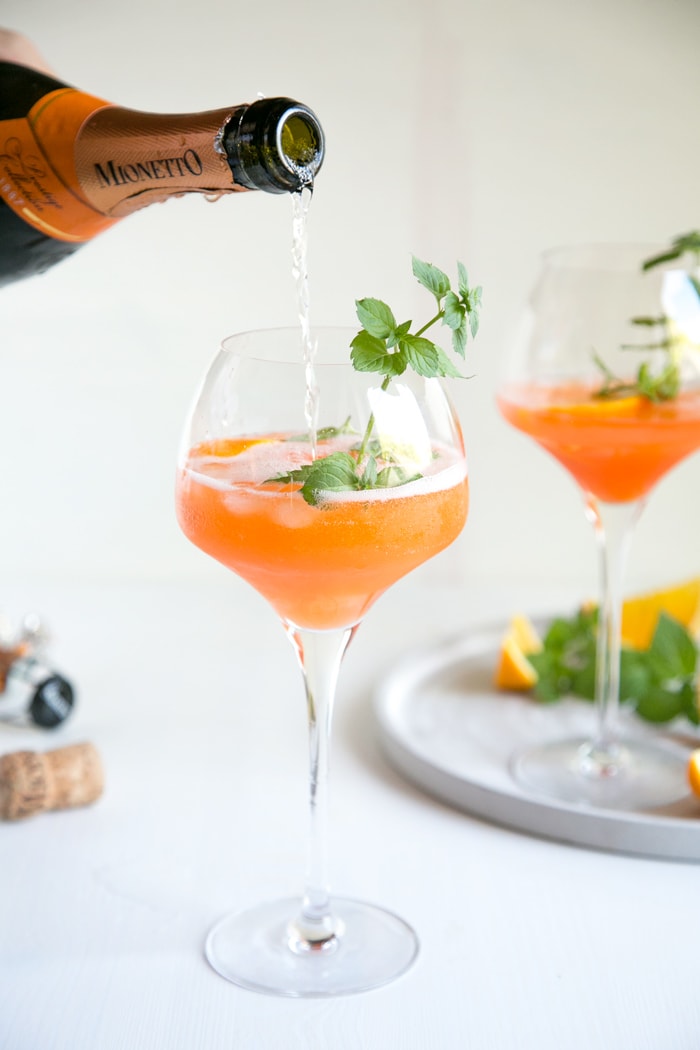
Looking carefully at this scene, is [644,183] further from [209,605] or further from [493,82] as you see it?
[209,605]

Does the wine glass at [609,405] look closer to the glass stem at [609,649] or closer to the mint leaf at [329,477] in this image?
the glass stem at [609,649]

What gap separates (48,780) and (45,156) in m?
0.60

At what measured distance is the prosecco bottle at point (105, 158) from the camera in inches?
37.0

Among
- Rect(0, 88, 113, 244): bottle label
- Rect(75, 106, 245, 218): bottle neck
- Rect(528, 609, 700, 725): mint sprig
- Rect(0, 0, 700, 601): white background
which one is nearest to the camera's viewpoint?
Rect(75, 106, 245, 218): bottle neck

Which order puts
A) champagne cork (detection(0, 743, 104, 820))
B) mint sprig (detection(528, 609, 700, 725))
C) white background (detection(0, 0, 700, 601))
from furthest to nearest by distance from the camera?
white background (detection(0, 0, 700, 601))
mint sprig (detection(528, 609, 700, 725))
champagne cork (detection(0, 743, 104, 820))

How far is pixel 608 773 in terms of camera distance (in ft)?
4.60

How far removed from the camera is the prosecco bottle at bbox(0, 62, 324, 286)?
941 millimetres

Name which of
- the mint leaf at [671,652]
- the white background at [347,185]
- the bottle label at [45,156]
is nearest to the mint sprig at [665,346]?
the mint leaf at [671,652]

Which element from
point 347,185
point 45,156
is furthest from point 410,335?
point 347,185

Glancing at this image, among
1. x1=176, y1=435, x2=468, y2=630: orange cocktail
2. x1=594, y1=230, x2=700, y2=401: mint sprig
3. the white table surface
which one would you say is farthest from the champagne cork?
x1=594, y1=230, x2=700, y2=401: mint sprig

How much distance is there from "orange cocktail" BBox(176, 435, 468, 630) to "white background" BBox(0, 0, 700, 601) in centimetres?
115

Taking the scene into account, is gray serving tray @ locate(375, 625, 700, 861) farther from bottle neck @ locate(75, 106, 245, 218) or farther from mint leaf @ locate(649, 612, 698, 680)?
bottle neck @ locate(75, 106, 245, 218)

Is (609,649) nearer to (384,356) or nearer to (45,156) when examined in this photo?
(384,356)

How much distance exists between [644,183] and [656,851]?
4.44 feet
